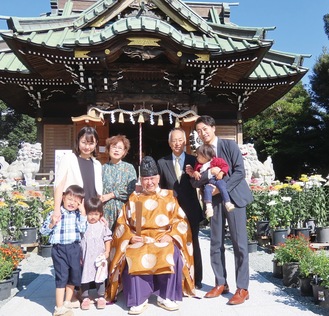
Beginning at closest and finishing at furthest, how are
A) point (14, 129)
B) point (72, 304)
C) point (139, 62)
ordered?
point (72, 304) → point (139, 62) → point (14, 129)

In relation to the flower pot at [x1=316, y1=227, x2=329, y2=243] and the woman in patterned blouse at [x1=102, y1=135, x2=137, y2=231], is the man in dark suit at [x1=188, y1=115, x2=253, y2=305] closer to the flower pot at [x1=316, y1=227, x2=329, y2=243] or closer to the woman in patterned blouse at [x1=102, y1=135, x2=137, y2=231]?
the woman in patterned blouse at [x1=102, y1=135, x2=137, y2=231]

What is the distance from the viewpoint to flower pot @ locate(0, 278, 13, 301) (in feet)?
13.0

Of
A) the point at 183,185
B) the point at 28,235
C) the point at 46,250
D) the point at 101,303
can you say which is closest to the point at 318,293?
the point at 183,185

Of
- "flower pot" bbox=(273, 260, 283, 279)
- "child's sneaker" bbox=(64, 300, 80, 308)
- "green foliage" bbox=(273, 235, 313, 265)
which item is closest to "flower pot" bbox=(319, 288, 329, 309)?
"green foliage" bbox=(273, 235, 313, 265)

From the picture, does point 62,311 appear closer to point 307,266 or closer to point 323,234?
point 307,266

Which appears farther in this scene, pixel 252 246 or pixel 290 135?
pixel 290 135

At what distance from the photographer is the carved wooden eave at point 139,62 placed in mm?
8352

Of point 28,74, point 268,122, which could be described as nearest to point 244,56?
point 28,74

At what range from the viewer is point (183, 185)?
157 inches

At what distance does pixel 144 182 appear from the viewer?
3623 millimetres

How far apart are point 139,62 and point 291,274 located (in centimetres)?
660

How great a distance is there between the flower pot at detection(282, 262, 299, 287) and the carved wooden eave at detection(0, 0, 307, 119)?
5.63 m

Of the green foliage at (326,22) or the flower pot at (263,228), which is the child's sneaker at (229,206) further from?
the green foliage at (326,22)

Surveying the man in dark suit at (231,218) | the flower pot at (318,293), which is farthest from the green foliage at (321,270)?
the man in dark suit at (231,218)
